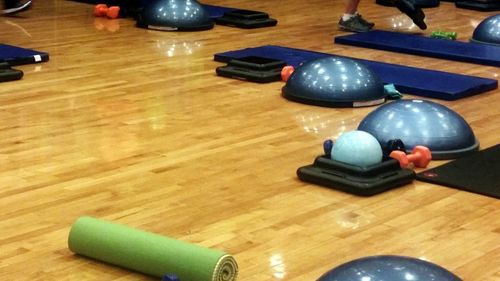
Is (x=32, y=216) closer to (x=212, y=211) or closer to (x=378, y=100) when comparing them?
(x=212, y=211)

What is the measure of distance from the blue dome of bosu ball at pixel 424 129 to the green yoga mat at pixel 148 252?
137 cm

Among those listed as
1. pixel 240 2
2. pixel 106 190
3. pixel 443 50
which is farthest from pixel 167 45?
pixel 106 190

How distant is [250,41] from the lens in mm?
6094

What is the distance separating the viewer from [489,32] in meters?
6.09

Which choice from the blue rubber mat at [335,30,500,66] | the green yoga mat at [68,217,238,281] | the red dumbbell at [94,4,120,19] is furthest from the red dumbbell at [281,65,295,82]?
the green yoga mat at [68,217,238,281]

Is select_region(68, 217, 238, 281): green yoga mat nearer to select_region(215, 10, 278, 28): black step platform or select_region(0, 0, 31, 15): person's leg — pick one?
select_region(215, 10, 278, 28): black step platform

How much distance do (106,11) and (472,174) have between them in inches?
156

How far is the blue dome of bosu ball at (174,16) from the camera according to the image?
6.29m

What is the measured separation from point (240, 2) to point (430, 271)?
19.5ft

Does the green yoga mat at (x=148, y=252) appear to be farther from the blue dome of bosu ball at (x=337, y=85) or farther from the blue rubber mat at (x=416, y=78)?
the blue rubber mat at (x=416, y=78)

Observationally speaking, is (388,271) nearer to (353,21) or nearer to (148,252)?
(148,252)

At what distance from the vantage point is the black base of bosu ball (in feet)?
10.9

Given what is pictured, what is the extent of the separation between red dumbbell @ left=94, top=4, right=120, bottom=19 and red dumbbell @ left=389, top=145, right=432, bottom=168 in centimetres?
368

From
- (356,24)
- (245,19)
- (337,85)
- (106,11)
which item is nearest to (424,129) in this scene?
(337,85)
